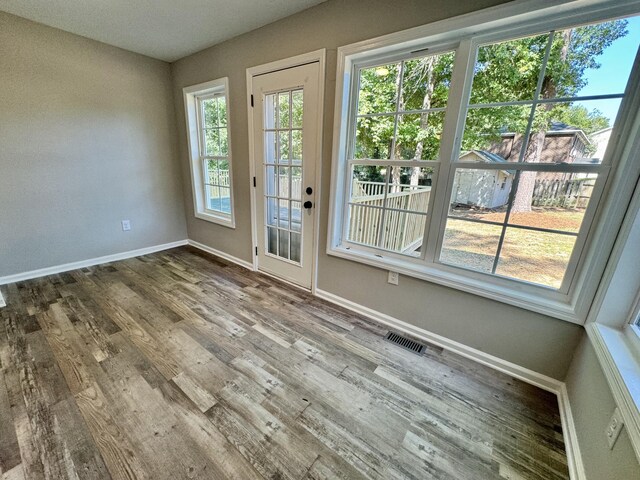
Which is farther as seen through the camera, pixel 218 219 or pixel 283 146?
pixel 218 219

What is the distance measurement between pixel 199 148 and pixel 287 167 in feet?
5.57

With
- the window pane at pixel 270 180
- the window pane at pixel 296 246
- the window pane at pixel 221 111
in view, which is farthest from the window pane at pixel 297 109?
the window pane at pixel 221 111

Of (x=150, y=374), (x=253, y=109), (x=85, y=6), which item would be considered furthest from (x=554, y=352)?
(x=85, y=6)

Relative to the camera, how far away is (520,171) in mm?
1507

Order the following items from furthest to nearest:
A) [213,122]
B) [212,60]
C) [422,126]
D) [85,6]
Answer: [213,122] < [212,60] < [85,6] < [422,126]

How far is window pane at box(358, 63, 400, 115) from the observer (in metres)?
1.88

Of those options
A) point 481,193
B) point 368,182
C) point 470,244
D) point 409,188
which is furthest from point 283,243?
point 481,193

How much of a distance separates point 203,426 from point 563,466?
165cm

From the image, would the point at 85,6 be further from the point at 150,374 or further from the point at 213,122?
the point at 150,374

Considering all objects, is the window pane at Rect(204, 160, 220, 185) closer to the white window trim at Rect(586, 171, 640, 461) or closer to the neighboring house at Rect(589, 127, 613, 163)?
the neighboring house at Rect(589, 127, 613, 163)

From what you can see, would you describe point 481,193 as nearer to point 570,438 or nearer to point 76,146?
point 570,438

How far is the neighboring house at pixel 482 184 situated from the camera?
62.0 inches

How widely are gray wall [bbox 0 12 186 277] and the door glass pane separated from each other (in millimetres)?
1803

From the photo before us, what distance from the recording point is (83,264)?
9.84ft
